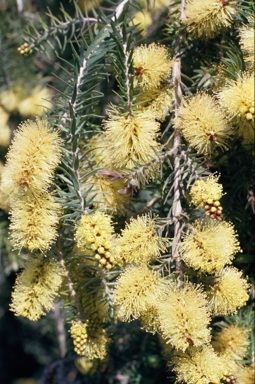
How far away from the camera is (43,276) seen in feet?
1.74

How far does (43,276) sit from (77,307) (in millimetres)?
90

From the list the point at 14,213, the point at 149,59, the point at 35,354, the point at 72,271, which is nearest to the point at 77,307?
the point at 72,271

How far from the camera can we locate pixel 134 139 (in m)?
0.51

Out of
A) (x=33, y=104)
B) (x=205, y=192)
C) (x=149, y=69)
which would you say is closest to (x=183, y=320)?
(x=205, y=192)

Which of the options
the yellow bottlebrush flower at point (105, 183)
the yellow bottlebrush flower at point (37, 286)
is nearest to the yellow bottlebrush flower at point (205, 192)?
the yellow bottlebrush flower at point (105, 183)

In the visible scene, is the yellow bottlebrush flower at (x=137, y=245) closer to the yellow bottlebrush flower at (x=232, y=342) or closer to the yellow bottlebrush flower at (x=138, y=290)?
the yellow bottlebrush flower at (x=138, y=290)

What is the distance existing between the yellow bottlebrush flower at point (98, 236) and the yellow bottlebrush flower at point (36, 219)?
62mm

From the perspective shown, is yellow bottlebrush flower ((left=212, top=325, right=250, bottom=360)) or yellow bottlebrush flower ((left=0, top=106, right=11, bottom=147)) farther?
yellow bottlebrush flower ((left=0, top=106, right=11, bottom=147))

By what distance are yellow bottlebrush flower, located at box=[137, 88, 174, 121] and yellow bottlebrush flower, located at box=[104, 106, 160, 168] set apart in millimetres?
39

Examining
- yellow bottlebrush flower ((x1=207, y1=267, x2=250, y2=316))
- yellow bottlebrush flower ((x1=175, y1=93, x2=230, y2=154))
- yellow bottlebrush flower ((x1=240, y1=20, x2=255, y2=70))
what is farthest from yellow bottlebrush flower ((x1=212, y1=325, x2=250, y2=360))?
yellow bottlebrush flower ((x1=240, y1=20, x2=255, y2=70))

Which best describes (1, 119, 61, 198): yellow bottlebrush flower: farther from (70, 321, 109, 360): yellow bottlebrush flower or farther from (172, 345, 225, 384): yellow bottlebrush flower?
(172, 345, 225, 384): yellow bottlebrush flower

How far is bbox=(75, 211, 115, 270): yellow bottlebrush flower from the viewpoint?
1.45 feet

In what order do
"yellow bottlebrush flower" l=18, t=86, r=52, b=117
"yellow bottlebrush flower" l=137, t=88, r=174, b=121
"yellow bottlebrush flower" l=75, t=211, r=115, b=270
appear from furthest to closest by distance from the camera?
"yellow bottlebrush flower" l=18, t=86, r=52, b=117, "yellow bottlebrush flower" l=137, t=88, r=174, b=121, "yellow bottlebrush flower" l=75, t=211, r=115, b=270

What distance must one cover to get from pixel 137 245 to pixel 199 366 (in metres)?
0.21
